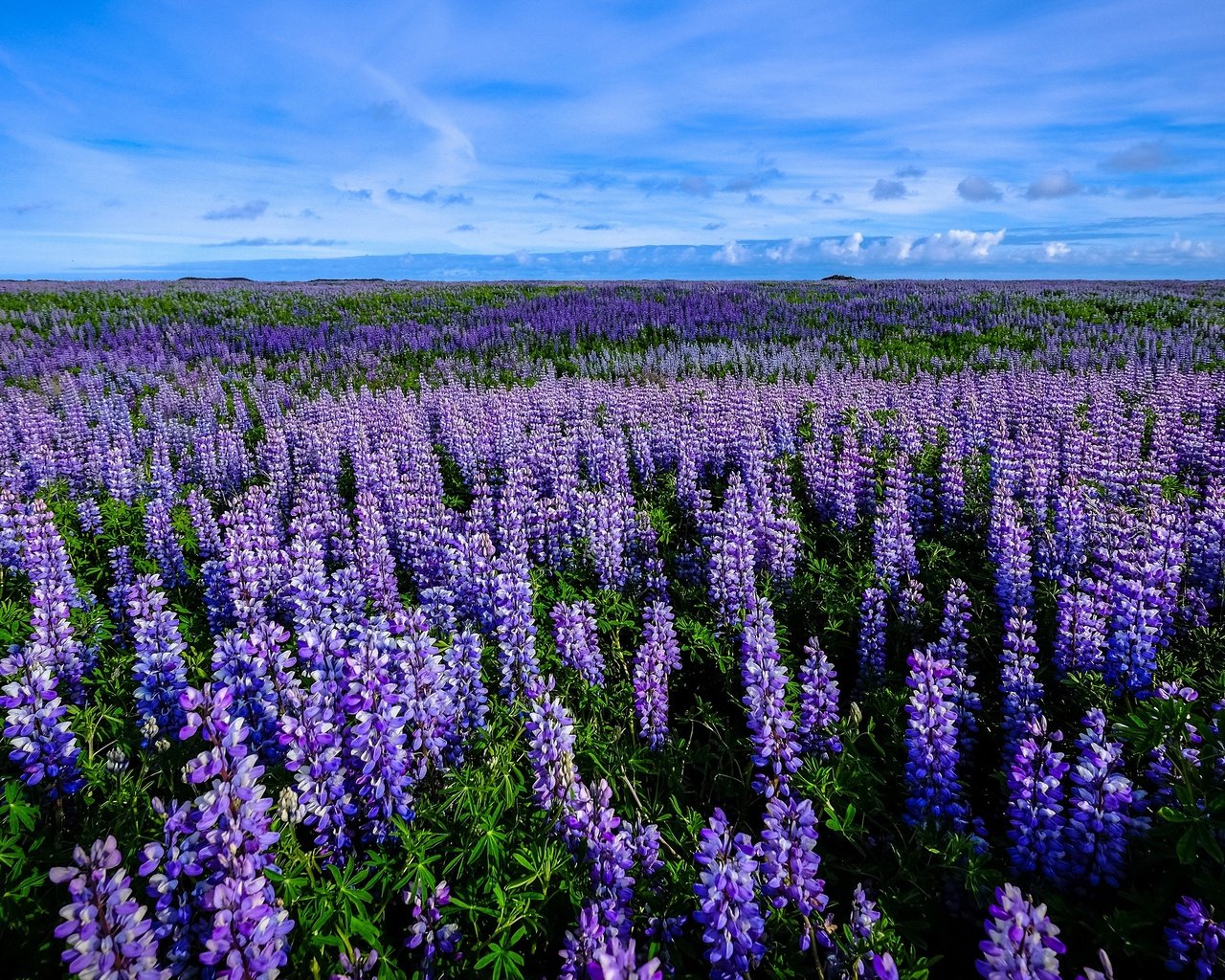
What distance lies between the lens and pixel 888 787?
12.4 feet

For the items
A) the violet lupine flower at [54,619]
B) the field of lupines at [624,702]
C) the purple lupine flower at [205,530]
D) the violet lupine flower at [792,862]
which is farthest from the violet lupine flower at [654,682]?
the purple lupine flower at [205,530]

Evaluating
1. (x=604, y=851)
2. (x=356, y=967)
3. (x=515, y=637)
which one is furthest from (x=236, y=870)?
(x=515, y=637)

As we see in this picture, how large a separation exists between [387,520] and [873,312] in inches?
939

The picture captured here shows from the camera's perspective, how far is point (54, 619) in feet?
12.7

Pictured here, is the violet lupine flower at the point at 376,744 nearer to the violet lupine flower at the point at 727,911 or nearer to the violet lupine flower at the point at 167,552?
the violet lupine flower at the point at 727,911

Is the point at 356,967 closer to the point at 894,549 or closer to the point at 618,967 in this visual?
the point at 618,967

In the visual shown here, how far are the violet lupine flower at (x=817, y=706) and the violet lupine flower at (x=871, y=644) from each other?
979 millimetres

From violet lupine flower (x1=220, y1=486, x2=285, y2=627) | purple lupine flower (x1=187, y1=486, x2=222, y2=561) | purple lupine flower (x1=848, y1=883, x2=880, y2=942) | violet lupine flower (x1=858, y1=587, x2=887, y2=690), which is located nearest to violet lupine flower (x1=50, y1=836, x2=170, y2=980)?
purple lupine flower (x1=848, y1=883, x2=880, y2=942)

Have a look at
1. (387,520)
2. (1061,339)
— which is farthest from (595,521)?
(1061,339)

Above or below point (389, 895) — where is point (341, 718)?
above

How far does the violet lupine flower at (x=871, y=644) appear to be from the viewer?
186 inches

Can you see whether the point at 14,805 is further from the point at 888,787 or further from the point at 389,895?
the point at 888,787

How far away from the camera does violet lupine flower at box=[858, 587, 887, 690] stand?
15.5ft

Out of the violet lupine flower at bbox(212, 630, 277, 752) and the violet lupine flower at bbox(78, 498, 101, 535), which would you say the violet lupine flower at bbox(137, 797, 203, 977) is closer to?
the violet lupine flower at bbox(212, 630, 277, 752)
